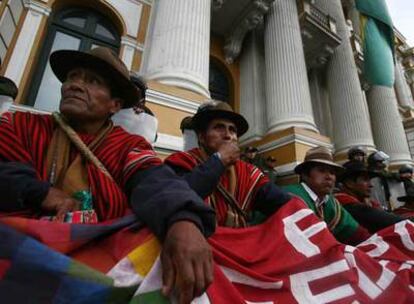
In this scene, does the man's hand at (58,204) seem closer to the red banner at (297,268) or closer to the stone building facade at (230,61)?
the red banner at (297,268)

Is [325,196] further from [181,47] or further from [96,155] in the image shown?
[181,47]

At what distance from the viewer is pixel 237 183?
166cm

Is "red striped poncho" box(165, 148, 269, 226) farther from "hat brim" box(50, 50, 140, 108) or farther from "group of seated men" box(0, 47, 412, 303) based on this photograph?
"hat brim" box(50, 50, 140, 108)

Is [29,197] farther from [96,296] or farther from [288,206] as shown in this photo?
[288,206]

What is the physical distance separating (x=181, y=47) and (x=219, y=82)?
4102 millimetres

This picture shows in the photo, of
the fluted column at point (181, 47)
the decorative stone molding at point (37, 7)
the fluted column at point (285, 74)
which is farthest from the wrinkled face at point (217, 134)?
the decorative stone molding at point (37, 7)

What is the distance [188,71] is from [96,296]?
3680mm

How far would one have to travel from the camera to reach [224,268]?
3.33 feet

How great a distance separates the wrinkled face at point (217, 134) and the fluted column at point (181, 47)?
221 cm

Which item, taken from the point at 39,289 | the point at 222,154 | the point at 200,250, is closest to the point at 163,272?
the point at 200,250

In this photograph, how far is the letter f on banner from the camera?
1.27 metres

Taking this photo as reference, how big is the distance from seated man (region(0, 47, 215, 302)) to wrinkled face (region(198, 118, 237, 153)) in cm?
59

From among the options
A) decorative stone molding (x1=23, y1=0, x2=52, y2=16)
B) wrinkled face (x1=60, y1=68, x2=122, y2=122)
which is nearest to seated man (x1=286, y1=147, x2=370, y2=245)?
wrinkled face (x1=60, y1=68, x2=122, y2=122)

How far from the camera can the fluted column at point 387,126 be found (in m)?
9.33
